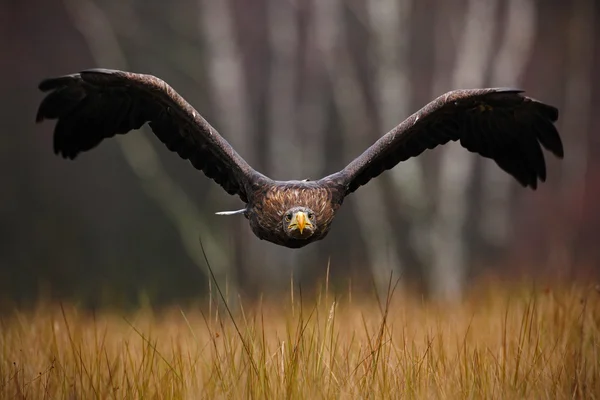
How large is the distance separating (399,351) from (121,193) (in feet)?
33.1

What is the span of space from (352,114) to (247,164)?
709 centimetres

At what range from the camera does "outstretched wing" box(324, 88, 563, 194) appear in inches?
188

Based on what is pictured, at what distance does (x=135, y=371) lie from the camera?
404cm

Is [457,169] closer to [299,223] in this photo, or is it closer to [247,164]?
[247,164]

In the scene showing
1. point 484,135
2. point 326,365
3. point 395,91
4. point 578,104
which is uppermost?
point 395,91

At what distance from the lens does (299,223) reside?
4289mm

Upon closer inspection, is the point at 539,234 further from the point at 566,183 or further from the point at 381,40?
the point at 381,40

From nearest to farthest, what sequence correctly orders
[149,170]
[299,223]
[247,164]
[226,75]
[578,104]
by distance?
1. [299,223]
2. [247,164]
3. [226,75]
4. [578,104]
5. [149,170]

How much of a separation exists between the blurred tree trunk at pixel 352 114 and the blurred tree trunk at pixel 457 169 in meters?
0.84

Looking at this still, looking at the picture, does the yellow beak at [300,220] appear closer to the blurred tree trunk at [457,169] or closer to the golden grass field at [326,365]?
the golden grass field at [326,365]

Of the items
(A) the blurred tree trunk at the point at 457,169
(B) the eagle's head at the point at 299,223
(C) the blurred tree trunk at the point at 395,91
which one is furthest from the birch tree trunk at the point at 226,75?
(B) the eagle's head at the point at 299,223

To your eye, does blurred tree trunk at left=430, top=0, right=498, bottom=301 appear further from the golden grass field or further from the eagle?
the golden grass field

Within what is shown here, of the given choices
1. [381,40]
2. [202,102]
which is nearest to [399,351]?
[381,40]

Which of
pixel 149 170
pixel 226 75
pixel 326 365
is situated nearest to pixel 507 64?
pixel 226 75
